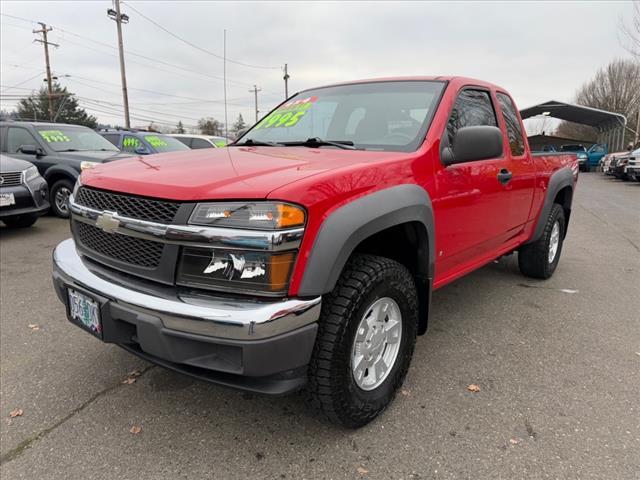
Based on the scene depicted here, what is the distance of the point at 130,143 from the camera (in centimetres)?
1041

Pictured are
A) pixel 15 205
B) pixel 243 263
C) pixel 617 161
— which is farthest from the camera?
pixel 617 161

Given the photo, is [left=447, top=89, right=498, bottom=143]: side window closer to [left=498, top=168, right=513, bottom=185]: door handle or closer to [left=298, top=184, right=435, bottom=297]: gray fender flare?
[left=498, top=168, right=513, bottom=185]: door handle

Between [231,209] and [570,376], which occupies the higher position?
[231,209]

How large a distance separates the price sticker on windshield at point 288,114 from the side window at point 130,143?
7556 mm

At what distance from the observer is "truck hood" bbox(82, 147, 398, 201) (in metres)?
1.87

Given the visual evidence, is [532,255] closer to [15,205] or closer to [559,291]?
[559,291]

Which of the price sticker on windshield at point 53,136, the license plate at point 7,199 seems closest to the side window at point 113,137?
the price sticker on windshield at point 53,136

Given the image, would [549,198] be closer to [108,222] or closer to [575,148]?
[108,222]

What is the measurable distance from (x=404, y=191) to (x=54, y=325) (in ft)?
9.37

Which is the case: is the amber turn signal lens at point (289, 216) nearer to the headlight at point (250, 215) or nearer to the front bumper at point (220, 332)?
the headlight at point (250, 215)

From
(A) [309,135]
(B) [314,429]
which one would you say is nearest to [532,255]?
(A) [309,135]

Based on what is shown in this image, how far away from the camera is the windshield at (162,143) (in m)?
10.3

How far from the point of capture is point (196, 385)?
2.69 metres

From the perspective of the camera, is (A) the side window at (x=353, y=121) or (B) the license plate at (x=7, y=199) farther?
(B) the license plate at (x=7, y=199)
